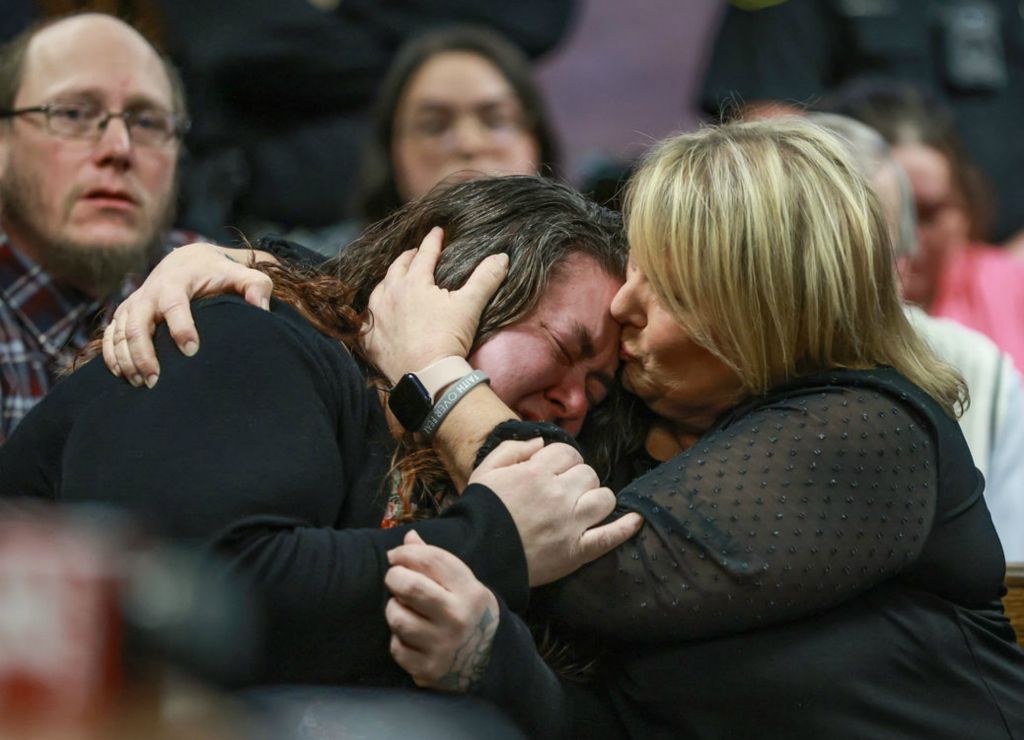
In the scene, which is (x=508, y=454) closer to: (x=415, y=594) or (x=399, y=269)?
(x=415, y=594)

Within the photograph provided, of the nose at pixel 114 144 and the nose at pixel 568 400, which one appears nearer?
the nose at pixel 568 400

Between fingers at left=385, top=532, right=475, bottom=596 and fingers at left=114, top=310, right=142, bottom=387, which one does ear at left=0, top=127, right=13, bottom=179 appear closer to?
fingers at left=114, top=310, right=142, bottom=387

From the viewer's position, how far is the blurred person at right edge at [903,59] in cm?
356

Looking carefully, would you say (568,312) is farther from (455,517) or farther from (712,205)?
(455,517)

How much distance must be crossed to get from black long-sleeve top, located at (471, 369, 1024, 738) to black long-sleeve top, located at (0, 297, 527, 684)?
0.49 ft

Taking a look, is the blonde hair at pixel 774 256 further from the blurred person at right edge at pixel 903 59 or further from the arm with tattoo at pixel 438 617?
the blurred person at right edge at pixel 903 59

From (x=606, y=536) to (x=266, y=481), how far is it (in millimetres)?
362

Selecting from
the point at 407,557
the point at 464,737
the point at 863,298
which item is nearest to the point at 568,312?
the point at 863,298

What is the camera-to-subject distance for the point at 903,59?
12.1 ft

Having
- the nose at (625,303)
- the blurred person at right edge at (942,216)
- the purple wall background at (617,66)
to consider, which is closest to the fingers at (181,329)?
the nose at (625,303)

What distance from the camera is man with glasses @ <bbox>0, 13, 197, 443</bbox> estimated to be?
2.52 m

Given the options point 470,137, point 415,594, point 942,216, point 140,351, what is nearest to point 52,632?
point 415,594

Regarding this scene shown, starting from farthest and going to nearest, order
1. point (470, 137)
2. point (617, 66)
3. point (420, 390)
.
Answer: point (617, 66), point (470, 137), point (420, 390)

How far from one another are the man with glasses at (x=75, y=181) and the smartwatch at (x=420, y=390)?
3.10 feet
